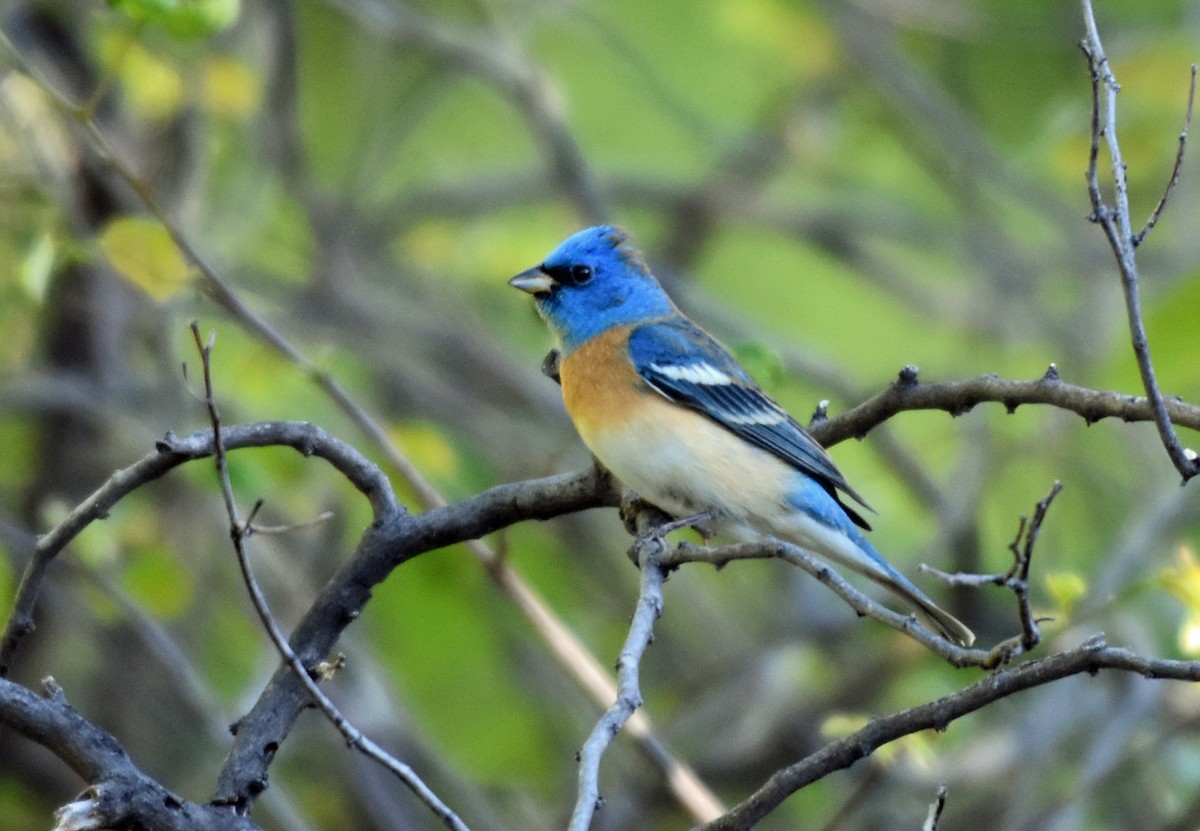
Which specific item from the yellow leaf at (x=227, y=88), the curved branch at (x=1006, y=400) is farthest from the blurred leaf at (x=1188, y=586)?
the yellow leaf at (x=227, y=88)

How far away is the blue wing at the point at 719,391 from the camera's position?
392 centimetres

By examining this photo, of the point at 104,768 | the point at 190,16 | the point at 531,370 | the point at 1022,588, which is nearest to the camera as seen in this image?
the point at 1022,588

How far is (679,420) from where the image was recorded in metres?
3.95

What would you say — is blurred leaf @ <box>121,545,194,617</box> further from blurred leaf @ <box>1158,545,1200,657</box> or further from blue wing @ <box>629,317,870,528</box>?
blurred leaf @ <box>1158,545,1200,657</box>

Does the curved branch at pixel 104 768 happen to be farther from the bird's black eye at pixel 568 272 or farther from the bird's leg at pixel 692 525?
the bird's black eye at pixel 568 272

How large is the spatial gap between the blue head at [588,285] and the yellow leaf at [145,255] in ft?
3.14

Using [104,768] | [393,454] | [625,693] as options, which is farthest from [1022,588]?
[393,454]

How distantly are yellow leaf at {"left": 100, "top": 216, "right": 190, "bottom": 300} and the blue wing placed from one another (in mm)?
1263

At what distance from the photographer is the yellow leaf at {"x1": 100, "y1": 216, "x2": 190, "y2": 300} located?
3.95m

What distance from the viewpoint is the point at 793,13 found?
7352 millimetres

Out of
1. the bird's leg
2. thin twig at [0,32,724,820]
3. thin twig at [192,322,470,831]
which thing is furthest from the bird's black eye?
thin twig at [192,322,470,831]

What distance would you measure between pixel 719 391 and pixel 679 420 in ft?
0.82

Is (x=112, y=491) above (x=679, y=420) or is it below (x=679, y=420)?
below

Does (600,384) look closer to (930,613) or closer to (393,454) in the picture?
(393,454)
